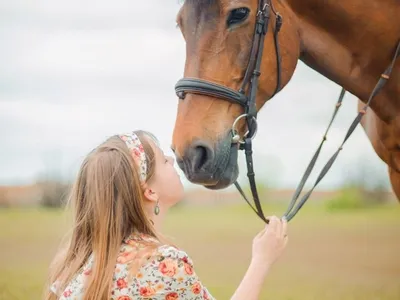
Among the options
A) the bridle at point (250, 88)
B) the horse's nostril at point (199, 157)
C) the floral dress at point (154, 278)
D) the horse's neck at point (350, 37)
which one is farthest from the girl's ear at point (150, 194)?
the horse's neck at point (350, 37)

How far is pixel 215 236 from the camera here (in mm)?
3219

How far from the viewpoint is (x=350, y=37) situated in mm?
1811

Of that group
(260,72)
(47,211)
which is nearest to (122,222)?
(260,72)

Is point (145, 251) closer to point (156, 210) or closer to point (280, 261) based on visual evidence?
point (156, 210)

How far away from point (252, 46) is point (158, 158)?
18.4 inches

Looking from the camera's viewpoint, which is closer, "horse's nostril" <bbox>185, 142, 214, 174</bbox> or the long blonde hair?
the long blonde hair

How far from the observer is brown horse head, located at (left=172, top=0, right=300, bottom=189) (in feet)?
5.06

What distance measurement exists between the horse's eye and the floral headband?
0.46m

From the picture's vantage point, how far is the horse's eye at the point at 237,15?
1621 millimetres

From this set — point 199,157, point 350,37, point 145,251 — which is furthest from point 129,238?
point 350,37

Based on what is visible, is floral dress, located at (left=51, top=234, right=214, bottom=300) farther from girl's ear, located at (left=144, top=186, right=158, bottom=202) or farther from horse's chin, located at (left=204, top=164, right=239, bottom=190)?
horse's chin, located at (left=204, top=164, right=239, bottom=190)

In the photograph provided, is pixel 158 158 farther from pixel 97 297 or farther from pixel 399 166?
pixel 399 166

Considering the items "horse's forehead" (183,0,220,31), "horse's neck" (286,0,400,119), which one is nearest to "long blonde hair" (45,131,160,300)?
"horse's forehead" (183,0,220,31)

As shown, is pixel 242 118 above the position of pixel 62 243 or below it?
above
